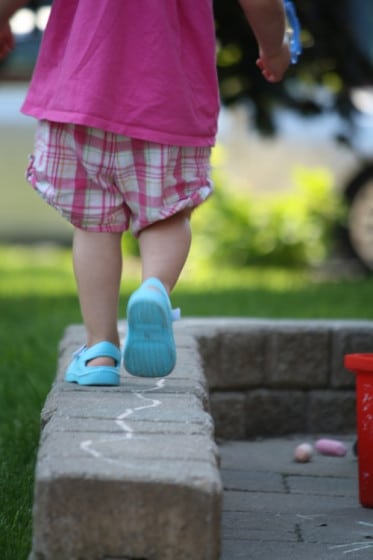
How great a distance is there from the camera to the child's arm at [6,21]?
286 centimetres

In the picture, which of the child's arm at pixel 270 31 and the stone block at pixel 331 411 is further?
the stone block at pixel 331 411

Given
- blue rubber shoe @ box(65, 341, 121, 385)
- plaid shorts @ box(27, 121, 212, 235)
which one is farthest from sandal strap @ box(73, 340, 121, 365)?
plaid shorts @ box(27, 121, 212, 235)

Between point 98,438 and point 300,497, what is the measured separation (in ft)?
3.48

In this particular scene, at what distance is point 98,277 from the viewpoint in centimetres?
288

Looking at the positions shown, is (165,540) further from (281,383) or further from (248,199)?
(248,199)

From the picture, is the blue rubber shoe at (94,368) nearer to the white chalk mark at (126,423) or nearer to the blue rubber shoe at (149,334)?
the white chalk mark at (126,423)

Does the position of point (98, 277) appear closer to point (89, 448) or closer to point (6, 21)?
point (6, 21)

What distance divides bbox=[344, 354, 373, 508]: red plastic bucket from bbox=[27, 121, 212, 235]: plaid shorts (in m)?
0.58

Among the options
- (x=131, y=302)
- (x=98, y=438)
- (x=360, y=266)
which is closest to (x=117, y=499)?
(x=98, y=438)

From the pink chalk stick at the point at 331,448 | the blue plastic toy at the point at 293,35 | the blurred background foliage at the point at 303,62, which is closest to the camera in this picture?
the blue plastic toy at the point at 293,35

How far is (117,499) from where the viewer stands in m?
1.95

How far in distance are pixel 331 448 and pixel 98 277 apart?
1156 mm

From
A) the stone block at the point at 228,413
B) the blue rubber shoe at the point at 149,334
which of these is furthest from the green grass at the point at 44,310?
the stone block at the point at 228,413

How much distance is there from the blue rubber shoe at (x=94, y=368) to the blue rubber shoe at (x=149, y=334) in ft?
0.75
